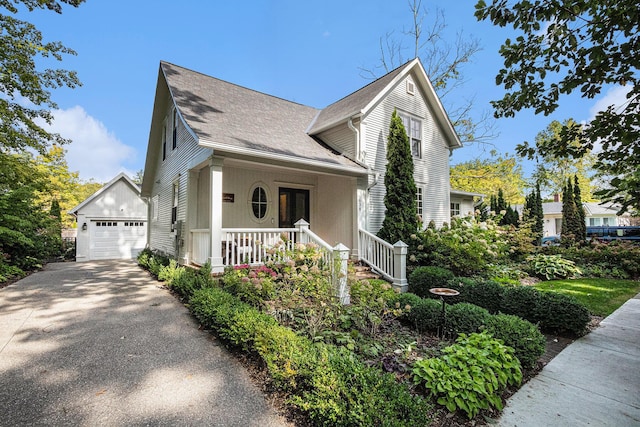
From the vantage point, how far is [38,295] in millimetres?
6859

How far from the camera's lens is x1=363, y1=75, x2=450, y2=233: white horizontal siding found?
10.1 m

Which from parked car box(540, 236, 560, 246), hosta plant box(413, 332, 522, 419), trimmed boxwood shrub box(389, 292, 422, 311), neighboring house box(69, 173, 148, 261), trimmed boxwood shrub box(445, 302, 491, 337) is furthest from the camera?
parked car box(540, 236, 560, 246)

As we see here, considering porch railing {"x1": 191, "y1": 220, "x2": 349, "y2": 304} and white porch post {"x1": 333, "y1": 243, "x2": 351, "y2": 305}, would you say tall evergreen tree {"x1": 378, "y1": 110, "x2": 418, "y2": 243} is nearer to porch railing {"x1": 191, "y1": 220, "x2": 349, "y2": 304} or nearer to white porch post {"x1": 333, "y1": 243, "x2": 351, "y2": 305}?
porch railing {"x1": 191, "y1": 220, "x2": 349, "y2": 304}

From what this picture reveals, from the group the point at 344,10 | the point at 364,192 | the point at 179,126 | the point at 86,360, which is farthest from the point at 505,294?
Answer: the point at 344,10

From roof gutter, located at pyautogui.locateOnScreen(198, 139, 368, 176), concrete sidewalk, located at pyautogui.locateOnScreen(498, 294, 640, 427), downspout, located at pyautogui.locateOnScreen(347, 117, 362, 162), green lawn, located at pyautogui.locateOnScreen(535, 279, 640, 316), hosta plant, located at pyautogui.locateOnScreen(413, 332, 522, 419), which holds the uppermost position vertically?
downspout, located at pyautogui.locateOnScreen(347, 117, 362, 162)

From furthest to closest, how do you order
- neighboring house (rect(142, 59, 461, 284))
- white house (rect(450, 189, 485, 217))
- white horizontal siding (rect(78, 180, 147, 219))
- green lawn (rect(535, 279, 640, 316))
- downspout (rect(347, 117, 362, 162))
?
white house (rect(450, 189, 485, 217))
white horizontal siding (rect(78, 180, 147, 219))
downspout (rect(347, 117, 362, 162))
neighboring house (rect(142, 59, 461, 284))
green lawn (rect(535, 279, 640, 316))

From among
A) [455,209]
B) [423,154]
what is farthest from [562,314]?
[455,209]

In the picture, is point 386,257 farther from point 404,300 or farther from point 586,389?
point 586,389

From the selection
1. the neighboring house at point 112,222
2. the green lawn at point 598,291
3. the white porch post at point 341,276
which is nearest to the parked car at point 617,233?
the green lawn at point 598,291

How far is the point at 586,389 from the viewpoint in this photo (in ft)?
10.8

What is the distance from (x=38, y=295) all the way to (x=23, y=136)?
7210 millimetres

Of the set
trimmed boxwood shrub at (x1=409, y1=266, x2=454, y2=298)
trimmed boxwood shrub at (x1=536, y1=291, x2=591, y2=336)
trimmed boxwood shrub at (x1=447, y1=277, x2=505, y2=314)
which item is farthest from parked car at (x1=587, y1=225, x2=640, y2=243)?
trimmed boxwood shrub at (x1=536, y1=291, x2=591, y2=336)

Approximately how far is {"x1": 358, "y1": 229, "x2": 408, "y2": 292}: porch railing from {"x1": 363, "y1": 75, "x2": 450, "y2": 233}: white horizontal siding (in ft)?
3.36

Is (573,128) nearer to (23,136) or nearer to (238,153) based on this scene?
(238,153)
